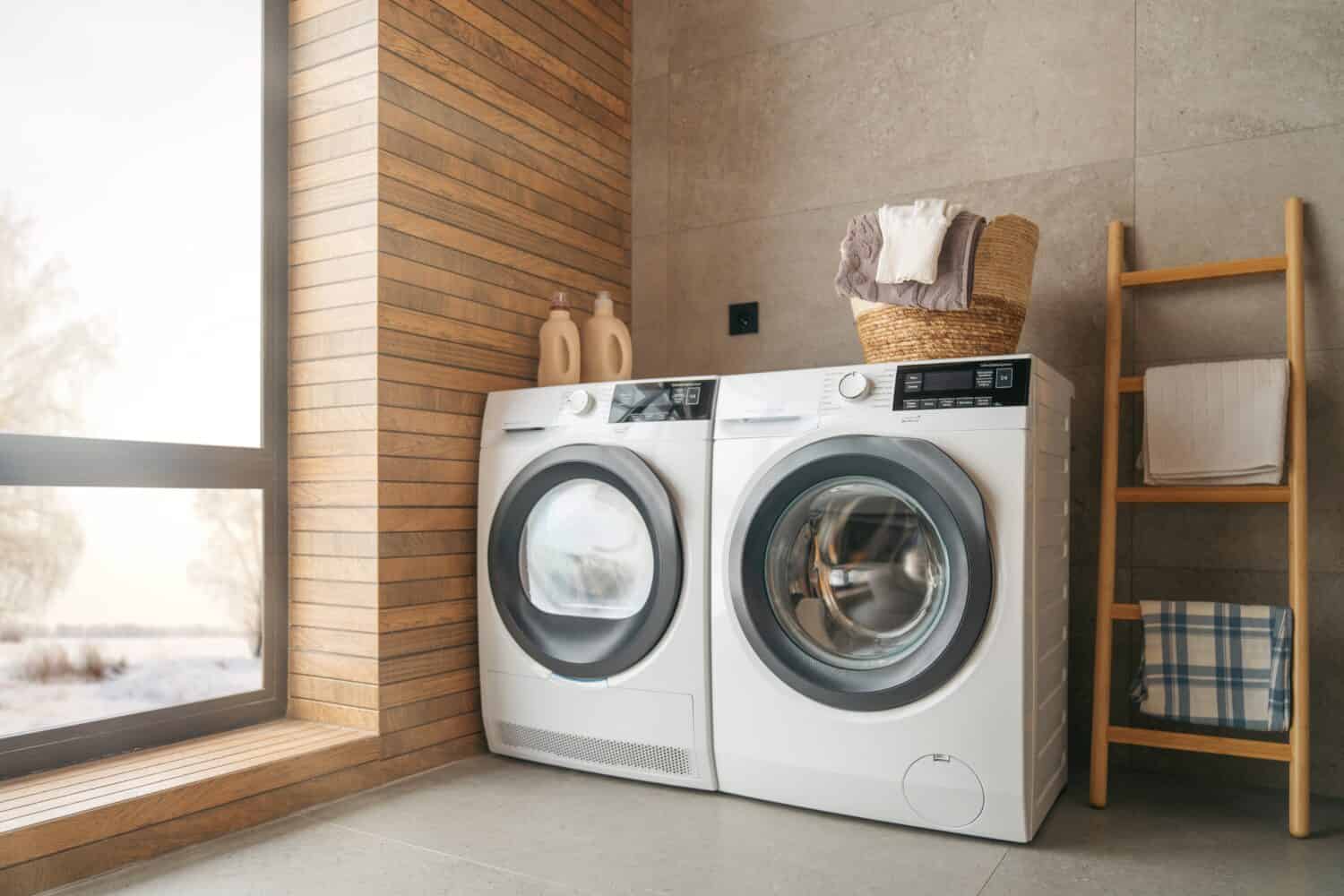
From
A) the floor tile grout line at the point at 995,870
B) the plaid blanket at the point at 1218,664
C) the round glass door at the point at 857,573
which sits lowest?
the floor tile grout line at the point at 995,870

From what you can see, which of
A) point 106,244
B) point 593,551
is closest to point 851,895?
point 593,551

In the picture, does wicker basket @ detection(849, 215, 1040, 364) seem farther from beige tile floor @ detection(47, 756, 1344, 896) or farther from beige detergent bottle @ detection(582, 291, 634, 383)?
beige tile floor @ detection(47, 756, 1344, 896)

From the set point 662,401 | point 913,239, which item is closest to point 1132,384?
point 913,239

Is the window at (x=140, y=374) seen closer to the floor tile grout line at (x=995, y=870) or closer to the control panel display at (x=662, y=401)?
the control panel display at (x=662, y=401)

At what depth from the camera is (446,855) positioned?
1.76 meters

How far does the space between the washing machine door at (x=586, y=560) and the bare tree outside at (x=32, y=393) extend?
2.98ft

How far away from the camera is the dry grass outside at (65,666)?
187cm

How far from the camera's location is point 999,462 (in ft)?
5.86

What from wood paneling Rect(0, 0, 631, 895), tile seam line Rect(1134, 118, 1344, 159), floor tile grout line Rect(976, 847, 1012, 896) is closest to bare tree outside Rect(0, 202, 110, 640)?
wood paneling Rect(0, 0, 631, 895)

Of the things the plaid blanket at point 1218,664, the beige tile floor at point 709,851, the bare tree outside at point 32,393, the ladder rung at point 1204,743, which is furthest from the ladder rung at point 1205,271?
the bare tree outside at point 32,393

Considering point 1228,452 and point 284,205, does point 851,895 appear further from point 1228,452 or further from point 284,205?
point 284,205

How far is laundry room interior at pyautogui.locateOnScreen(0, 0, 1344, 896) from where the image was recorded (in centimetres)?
180

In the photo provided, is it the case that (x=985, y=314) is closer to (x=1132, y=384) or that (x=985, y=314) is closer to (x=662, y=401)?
(x=1132, y=384)

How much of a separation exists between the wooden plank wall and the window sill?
0.37 feet
